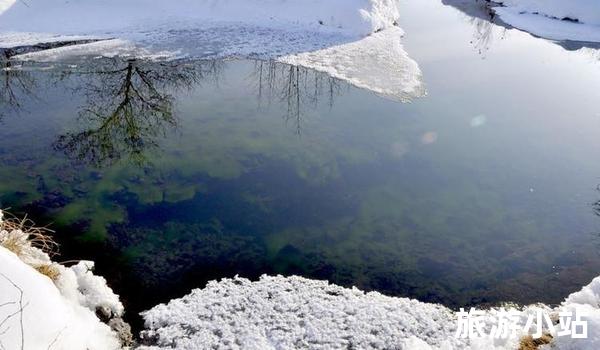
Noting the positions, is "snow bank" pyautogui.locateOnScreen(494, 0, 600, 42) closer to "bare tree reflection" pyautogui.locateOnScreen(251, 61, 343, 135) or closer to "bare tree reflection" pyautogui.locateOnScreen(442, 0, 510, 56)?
"bare tree reflection" pyautogui.locateOnScreen(442, 0, 510, 56)

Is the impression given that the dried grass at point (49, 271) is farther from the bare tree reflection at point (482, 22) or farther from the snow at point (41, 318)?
the bare tree reflection at point (482, 22)

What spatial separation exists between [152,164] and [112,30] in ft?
21.8

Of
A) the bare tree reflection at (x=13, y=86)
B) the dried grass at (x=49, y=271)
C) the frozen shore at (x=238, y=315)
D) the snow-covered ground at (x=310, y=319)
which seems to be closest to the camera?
the frozen shore at (x=238, y=315)

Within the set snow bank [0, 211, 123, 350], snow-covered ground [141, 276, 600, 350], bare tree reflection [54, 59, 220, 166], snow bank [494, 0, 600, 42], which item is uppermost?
snow bank [494, 0, 600, 42]

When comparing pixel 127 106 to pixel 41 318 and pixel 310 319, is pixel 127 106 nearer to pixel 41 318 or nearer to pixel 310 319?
pixel 41 318

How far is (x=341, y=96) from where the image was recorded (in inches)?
396

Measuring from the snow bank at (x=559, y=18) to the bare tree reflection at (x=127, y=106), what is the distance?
10.7 meters

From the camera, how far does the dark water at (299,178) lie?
19.1 feet

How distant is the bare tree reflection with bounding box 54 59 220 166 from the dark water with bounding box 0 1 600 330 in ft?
0.12

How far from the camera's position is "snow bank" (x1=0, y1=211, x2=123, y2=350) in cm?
376

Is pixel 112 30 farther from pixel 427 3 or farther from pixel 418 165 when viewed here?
pixel 427 3

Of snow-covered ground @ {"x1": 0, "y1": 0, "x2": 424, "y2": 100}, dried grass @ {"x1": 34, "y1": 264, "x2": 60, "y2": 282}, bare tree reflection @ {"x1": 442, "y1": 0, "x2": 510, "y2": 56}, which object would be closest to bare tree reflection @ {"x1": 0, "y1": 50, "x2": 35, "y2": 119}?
snow-covered ground @ {"x1": 0, "y1": 0, "x2": 424, "y2": 100}

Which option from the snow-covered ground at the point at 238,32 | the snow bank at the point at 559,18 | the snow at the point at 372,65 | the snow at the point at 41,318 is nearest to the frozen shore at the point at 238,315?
the snow at the point at 41,318

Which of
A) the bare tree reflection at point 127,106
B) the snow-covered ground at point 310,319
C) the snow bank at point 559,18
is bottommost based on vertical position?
the snow-covered ground at point 310,319
